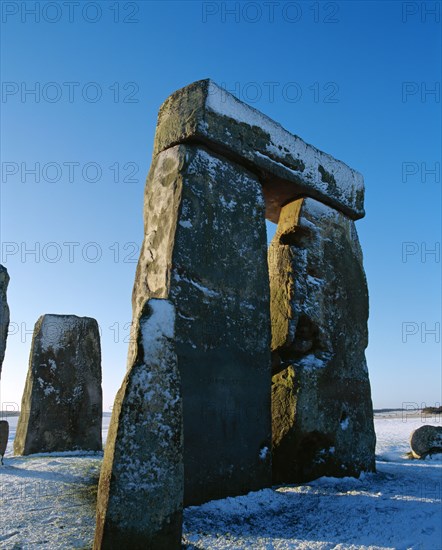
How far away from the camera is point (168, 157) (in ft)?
14.7

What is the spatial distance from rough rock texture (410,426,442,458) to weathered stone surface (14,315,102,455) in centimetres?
422

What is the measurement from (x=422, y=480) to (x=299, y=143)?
334 centimetres

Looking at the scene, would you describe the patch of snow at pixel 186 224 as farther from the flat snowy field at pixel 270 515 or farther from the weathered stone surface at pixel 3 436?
the weathered stone surface at pixel 3 436

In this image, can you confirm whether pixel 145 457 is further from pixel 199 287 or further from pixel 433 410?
pixel 433 410

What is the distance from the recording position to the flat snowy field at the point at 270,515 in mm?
3032

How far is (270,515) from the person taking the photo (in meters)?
3.67

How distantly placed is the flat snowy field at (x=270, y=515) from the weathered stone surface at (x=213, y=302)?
1.09 feet

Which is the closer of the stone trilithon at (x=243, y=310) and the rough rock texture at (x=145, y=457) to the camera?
the rough rock texture at (x=145, y=457)

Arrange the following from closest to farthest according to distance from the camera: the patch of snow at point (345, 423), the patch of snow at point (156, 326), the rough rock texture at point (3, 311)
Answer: the patch of snow at point (156, 326) → the patch of snow at point (345, 423) → the rough rock texture at point (3, 311)

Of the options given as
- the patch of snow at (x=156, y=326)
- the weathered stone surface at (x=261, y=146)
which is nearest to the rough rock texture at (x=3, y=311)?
the weathered stone surface at (x=261, y=146)

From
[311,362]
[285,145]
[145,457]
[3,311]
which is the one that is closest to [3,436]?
[3,311]

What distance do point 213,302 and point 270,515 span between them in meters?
1.55

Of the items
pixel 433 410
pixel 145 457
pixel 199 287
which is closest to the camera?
pixel 145 457

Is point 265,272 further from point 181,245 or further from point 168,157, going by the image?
point 168,157
